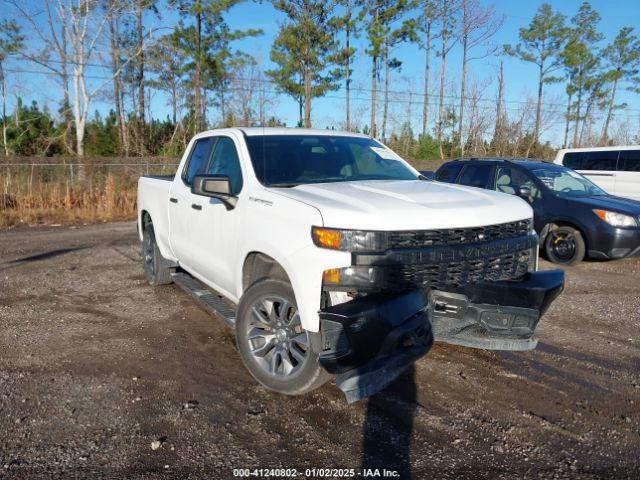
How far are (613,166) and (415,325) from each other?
1141 cm

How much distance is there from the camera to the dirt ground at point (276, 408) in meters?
2.90

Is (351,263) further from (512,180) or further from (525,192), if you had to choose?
(512,180)

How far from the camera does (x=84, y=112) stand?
30.0 metres

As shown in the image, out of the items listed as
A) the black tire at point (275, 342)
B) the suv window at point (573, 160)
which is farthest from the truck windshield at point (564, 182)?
the black tire at point (275, 342)

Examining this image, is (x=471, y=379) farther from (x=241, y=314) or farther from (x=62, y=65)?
(x=62, y=65)

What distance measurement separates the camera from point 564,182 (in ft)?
29.1

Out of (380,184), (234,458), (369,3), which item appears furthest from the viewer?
(369,3)

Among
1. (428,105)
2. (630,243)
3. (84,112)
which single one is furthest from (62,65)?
(630,243)

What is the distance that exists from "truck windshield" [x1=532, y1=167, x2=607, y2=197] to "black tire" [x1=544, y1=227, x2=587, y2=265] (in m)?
0.67

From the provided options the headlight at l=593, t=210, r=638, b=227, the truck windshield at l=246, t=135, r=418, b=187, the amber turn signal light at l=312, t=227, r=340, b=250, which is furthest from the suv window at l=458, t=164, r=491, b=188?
the amber turn signal light at l=312, t=227, r=340, b=250

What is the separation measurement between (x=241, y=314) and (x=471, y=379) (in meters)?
1.82

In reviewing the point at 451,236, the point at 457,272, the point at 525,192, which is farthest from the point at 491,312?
the point at 525,192

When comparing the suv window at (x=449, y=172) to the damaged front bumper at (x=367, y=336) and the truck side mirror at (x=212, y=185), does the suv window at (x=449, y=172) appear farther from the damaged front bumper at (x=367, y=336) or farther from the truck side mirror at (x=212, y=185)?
the damaged front bumper at (x=367, y=336)

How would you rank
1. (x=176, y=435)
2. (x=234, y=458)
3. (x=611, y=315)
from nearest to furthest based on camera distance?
(x=234, y=458), (x=176, y=435), (x=611, y=315)
